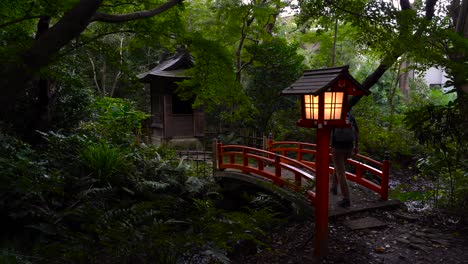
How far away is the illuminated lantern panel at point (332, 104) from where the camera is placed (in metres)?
4.94

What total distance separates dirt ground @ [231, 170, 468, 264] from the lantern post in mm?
490

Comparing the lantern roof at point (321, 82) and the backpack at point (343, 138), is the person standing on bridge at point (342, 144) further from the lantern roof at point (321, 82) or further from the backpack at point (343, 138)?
the lantern roof at point (321, 82)

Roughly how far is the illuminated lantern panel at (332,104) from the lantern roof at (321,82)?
17 cm

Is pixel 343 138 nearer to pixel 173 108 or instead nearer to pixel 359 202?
pixel 359 202

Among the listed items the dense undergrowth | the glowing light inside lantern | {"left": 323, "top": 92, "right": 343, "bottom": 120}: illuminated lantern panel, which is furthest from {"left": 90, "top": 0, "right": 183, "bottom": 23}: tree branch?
{"left": 323, "top": 92, "right": 343, "bottom": 120}: illuminated lantern panel

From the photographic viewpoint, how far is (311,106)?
16.6 feet

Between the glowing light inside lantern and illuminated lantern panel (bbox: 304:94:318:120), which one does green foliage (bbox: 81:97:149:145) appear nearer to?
illuminated lantern panel (bbox: 304:94:318:120)

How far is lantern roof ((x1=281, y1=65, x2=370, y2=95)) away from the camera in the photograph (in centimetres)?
483

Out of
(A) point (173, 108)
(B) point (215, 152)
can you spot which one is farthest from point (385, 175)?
(A) point (173, 108)

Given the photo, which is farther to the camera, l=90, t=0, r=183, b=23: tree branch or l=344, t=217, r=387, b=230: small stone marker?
l=344, t=217, r=387, b=230: small stone marker

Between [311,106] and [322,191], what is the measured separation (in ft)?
4.27

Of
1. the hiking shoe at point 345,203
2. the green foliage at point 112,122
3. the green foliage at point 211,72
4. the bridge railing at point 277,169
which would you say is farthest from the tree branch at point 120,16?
the hiking shoe at point 345,203

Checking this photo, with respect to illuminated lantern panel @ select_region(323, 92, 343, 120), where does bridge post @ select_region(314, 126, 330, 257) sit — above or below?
below

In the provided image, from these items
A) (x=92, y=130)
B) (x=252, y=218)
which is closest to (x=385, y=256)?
(x=252, y=218)
